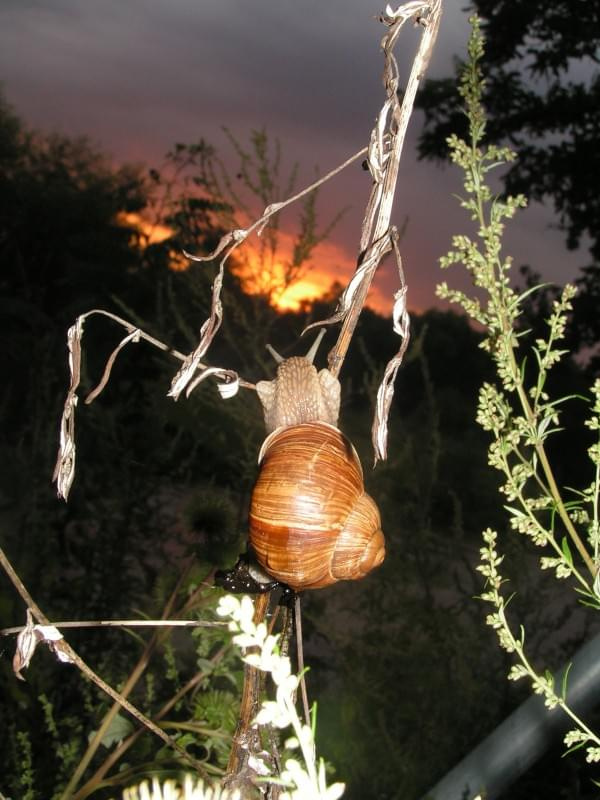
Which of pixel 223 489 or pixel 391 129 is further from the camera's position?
pixel 223 489

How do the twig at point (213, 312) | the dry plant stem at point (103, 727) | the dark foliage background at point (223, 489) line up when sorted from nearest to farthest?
the twig at point (213, 312), the dry plant stem at point (103, 727), the dark foliage background at point (223, 489)

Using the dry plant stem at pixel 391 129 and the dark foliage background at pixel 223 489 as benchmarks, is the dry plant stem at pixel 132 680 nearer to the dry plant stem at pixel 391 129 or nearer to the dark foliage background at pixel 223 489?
the dark foliage background at pixel 223 489

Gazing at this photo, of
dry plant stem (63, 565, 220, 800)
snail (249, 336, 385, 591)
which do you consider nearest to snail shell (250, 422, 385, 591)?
snail (249, 336, 385, 591)

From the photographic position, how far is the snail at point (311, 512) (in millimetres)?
225

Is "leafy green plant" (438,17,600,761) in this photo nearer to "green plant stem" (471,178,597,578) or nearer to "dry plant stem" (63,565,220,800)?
"green plant stem" (471,178,597,578)

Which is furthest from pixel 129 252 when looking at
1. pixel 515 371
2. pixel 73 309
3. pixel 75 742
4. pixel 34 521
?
pixel 515 371

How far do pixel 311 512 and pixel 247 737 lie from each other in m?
0.08

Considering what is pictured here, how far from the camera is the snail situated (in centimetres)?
23

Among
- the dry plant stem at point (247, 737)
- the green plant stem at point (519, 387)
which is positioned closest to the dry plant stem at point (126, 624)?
the dry plant stem at point (247, 737)

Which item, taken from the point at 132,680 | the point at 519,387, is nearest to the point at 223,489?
the point at 132,680

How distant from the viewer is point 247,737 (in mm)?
239

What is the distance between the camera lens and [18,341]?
2.43m

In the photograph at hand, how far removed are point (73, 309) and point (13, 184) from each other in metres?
0.78

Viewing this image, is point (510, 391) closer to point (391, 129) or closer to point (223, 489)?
point (391, 129)
